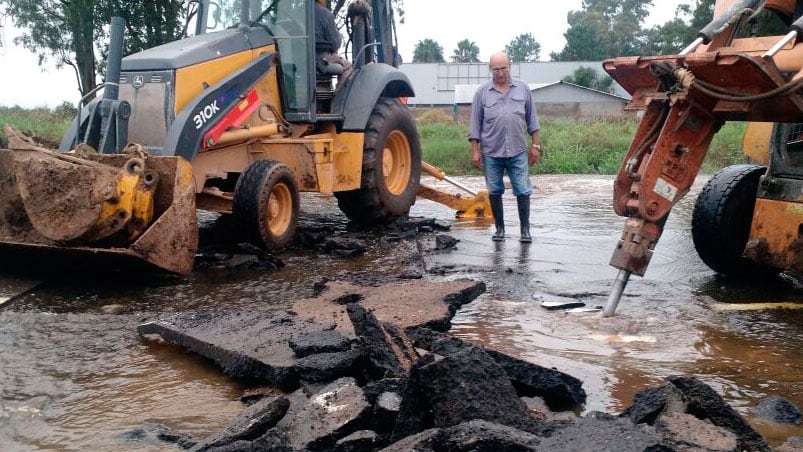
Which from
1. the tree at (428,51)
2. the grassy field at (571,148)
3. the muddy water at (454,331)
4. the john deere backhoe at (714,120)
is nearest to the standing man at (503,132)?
the muddy water at (454,331)

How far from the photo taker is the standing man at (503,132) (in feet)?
26.3

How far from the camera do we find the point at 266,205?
7.02m

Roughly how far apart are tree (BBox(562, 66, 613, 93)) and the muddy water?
4568cm

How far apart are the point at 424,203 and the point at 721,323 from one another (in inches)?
294

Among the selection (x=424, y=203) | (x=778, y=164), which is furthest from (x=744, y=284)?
(x=424, y=203)

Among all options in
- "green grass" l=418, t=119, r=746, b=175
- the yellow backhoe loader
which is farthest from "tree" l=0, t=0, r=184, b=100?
the yellow backhoe loader

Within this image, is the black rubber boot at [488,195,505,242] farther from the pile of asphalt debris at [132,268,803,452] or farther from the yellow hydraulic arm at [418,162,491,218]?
the pile of asphalt debris at [132,268,803,452]

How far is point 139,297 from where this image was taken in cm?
589

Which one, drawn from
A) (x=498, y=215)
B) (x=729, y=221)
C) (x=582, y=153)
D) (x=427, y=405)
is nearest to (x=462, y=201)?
(x=498, y=215)

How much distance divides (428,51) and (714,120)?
84.2 metres

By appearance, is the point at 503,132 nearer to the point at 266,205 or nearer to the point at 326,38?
the point at 326,38

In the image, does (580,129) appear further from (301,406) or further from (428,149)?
(301,406)

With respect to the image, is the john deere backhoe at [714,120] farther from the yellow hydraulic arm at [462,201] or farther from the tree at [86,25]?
the tree at [86,25]

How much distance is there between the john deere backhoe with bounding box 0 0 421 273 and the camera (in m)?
5.72
